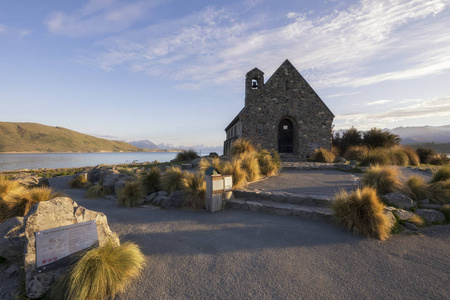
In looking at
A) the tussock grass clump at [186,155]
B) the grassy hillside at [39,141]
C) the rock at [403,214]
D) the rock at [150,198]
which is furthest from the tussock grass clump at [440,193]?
the grassy hillside at [39,141]

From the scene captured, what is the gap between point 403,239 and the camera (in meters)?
4.14

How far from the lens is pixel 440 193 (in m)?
5.79

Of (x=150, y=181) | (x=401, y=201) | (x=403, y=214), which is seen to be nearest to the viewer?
(x=403, y=214)

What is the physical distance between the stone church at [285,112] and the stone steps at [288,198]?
10.4 m

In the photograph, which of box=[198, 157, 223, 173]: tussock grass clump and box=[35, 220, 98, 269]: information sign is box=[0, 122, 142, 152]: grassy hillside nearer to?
box=[198, 157, 223, 173]: tussock grass clump

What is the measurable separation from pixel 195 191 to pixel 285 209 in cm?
282

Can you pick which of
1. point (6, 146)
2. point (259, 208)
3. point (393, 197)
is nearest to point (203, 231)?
point (259, 208)

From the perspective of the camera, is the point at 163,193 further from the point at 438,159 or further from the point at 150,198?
the point at 438,159

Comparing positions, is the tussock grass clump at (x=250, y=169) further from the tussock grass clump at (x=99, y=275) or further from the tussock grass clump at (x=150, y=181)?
the tussock grass clump at (x=99, y=275)

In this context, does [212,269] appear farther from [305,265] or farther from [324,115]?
[324,115]

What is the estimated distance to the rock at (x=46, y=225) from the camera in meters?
2.66

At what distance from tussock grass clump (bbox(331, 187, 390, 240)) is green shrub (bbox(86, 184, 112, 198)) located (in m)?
8.37

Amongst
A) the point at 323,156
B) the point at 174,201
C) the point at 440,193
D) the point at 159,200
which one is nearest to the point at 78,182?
the point at 159,200

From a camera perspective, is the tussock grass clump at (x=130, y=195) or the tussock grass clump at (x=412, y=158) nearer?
the tussock grass clump at (x=130, y=195)
